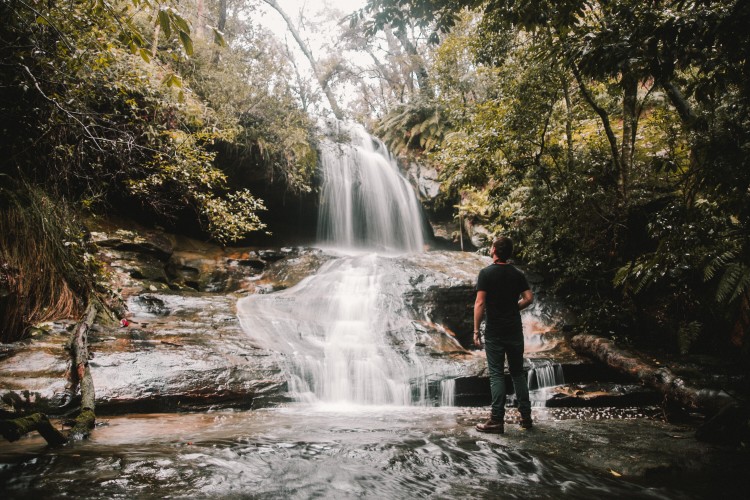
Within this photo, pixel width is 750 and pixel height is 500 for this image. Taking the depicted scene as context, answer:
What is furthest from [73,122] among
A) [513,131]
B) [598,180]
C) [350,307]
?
[598,180]

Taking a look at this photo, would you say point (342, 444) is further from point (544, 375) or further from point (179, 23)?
point (544, 375)

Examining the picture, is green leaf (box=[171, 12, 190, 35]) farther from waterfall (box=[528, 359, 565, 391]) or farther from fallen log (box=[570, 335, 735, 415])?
waterfall (box=[528, 359, 565, 391])

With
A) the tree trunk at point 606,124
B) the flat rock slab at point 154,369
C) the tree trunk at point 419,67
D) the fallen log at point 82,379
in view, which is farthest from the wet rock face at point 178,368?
the tree trunk at point 419,67

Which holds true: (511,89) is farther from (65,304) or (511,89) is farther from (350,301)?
(65,304)

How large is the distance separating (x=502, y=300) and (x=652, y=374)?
3.31 m

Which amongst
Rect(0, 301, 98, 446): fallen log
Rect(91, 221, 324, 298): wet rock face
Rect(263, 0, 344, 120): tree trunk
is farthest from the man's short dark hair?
Rect(263, 0, 344, 120): tree trunk

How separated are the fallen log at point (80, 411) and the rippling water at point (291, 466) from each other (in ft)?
0.48

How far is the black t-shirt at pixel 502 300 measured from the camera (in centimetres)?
434

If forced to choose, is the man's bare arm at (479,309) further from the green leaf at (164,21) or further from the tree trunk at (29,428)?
the tree trunk at (29,428)

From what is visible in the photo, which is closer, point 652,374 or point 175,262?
point 652,374

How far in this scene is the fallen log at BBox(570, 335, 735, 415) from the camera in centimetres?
466

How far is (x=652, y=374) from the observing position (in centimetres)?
582

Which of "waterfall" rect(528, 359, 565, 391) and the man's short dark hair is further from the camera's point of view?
"waterfall" rect(528, 359, 565, 391)

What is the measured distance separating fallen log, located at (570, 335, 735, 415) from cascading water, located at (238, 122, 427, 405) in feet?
10.6
